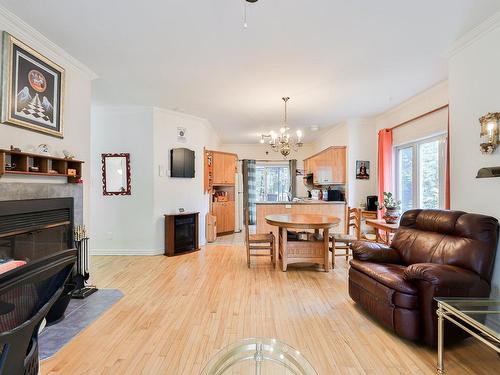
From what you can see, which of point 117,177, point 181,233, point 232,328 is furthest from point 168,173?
point 232,328

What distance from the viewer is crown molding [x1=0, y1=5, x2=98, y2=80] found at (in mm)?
2263

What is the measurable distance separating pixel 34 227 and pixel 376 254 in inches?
138

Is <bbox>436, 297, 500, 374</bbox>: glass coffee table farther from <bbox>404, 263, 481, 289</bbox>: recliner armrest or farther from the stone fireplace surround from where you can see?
the stone fireplace surround

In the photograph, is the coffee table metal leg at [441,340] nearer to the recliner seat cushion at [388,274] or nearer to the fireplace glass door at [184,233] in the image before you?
the recliner seat cushion at [388,274]

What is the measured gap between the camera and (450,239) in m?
2.36

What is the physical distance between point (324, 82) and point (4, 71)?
3518mm

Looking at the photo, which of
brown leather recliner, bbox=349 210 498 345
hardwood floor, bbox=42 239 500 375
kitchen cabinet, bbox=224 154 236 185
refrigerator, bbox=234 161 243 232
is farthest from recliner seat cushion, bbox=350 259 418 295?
refrigerator, bbox=234 161 243 232

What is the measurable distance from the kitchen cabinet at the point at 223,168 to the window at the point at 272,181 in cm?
187

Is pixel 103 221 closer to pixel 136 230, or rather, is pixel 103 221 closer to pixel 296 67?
pixel 136 230

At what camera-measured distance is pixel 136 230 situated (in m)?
4.83

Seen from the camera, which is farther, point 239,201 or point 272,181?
point 272,181

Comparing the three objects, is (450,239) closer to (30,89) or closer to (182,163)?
(30,89)

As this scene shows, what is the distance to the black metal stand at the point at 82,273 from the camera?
3004 mm

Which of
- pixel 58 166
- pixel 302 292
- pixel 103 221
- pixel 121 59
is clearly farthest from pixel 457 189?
pixel 103 221
